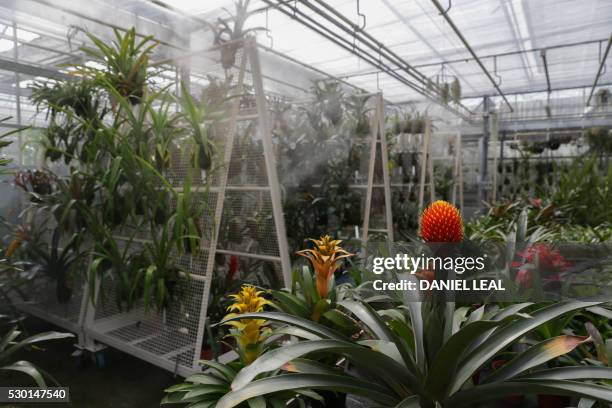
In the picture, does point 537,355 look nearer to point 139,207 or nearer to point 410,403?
point 410,403

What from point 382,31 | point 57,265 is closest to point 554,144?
point 382,31

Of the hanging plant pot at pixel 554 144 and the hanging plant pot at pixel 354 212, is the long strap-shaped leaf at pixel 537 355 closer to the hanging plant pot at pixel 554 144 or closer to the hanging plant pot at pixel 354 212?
the hanging plant pot at pixel 354 212

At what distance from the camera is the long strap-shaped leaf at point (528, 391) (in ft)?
2.21

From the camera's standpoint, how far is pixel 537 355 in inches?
31.9

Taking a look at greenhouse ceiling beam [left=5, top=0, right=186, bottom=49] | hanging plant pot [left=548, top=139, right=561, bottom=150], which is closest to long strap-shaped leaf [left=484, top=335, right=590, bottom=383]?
greenhouse ceiling beam [left=5, top=0, right=186, bottom=49]

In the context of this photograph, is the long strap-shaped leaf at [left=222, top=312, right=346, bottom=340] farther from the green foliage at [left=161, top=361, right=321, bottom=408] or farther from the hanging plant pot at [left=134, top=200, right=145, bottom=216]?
the hanging plant pot at [left=134, top=200, right=145, bottom=216]

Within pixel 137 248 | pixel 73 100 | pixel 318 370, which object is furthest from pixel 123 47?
pixel 318 370

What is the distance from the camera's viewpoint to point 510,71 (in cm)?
770

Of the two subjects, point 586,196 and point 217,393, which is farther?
point 586,196

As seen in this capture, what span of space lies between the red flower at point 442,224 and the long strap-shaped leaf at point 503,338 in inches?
8.7

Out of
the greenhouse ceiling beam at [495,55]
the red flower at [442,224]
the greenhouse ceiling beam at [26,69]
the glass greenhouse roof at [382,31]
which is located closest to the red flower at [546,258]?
the red flower at [442,224]

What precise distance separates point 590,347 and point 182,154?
6.80 ft

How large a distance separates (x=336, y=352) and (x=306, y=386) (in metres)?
0.09

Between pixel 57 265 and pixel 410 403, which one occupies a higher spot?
pixel 410 403
